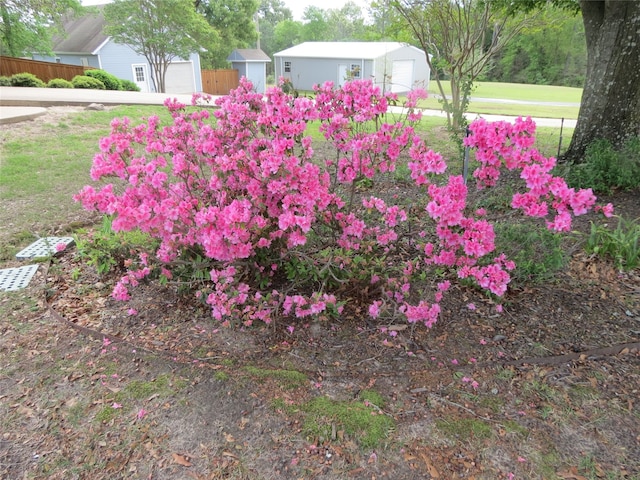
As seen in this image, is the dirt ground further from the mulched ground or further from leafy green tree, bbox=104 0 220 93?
leafy green tree, bbox=104 0 220 93

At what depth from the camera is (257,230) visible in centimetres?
230

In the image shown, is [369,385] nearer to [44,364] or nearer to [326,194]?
[326,194]

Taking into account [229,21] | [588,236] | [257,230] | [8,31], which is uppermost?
[229,21]

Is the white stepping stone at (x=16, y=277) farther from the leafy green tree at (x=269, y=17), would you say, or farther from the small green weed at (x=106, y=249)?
the leafy green tree at (x=269, y=17)

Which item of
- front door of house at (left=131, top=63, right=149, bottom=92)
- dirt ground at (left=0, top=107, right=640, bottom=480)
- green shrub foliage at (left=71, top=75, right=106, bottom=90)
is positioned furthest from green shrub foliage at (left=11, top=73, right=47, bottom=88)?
dirt ground at (left=0, top=107, right=640, bottom=480)

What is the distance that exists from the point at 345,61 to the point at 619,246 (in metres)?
25.4

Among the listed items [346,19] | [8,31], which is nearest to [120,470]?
[8,31]

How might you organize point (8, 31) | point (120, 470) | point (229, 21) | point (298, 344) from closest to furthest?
point (120, 470), point (298, 344), point (8, 31), point (229, 21)

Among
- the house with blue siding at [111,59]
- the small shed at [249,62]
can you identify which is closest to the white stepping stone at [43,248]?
the house with blue siding at [111,59]

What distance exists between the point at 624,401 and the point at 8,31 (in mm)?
22368

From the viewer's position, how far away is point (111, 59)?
2342 centimetres

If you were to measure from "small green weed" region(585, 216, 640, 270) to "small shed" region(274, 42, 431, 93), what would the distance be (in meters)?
23.8

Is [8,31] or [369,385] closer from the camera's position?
[369,385]

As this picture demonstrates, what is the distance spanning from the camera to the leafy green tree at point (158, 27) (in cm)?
1933
